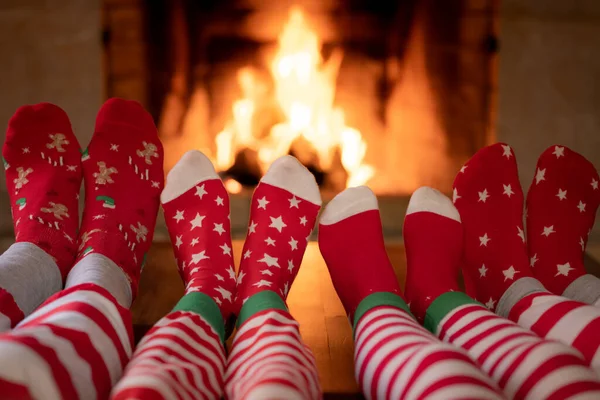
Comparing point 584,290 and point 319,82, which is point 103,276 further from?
point 319,82

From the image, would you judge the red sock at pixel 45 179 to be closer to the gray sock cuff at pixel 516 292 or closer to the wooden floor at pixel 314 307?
the wooden floor at pixel 314 307

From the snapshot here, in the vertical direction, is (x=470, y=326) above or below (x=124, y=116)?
below

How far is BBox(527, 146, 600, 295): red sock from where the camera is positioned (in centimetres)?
94

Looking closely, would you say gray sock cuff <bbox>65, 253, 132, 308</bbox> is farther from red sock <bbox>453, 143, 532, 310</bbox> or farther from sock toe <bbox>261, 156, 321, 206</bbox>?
red sock <bbox>453, 143, 532, 310</bbox>

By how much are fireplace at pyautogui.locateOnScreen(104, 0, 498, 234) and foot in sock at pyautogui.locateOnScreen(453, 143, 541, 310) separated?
1.56 feet

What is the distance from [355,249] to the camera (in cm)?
90

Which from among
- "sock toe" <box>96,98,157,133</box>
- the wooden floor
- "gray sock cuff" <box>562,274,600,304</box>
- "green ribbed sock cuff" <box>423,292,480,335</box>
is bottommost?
the wooden floor

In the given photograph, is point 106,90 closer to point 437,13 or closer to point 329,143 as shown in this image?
point 329,143

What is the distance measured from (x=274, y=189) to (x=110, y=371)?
0.52 meters

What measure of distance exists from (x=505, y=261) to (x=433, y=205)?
15 centimetres

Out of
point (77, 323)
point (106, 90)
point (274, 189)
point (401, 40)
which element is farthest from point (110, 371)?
point (401, 40)

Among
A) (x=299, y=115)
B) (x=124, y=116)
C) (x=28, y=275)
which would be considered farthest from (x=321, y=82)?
(x=28, y=275)

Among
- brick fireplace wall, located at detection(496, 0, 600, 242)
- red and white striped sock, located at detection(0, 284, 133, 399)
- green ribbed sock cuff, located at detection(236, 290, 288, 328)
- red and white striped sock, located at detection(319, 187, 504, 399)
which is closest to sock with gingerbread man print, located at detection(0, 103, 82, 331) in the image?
red and white striped sock, located at detection(0, 284, 133, 399)

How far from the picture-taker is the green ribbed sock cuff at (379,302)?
2.26 feet
